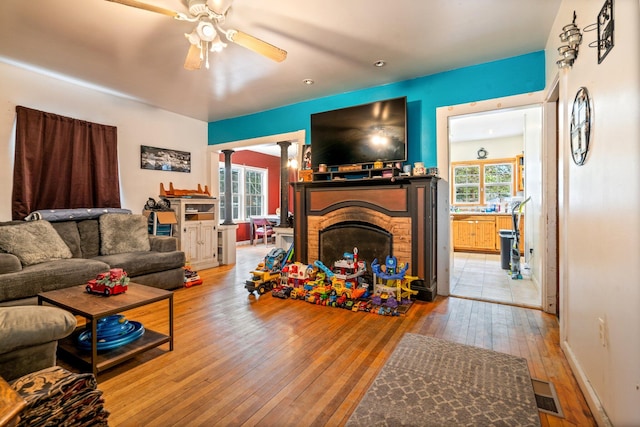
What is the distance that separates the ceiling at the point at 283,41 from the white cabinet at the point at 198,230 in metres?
1.75

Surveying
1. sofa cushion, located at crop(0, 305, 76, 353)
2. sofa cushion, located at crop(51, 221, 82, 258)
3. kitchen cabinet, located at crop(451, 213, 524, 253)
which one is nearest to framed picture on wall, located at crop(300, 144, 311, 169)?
sofa cushion, located at crop(51, 221, 82, 258)

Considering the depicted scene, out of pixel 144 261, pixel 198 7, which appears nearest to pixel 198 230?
pixel 144 261

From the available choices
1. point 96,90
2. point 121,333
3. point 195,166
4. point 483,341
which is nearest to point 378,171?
point 483,341

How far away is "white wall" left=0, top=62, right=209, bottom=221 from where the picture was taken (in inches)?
138

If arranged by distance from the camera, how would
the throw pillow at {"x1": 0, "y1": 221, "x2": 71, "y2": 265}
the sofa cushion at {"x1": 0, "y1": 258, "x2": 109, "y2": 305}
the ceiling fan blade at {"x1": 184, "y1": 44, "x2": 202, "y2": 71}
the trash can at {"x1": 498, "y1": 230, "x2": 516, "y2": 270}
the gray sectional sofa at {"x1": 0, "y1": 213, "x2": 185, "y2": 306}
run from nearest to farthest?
the ceiling fan blade at {"x1": 184, "y1": 44, "x2": 202, "y2": 71} → the sofa cushion at {"x1": 0, "y1": 258, "x2": 109, "y2": 305} → the gray sectional sofa at {"x1": 0, "y1": 213, "x2": 185, "y2": 306} → the throw pillow at {"x1": 0, "y1": 221, "x2": 71, "y2": 265} → the trash can at {"x1": 498, "y1": 230, "x2": 516, "y2": 270}

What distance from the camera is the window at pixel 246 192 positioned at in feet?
27.7

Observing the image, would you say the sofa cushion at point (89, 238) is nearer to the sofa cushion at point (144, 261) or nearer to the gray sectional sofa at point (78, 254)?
the gray sectional sofa at point (78, 254)

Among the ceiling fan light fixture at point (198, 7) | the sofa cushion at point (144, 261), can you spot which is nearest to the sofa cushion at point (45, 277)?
the sofa cushion at point (144, 261)

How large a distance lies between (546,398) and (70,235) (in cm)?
474

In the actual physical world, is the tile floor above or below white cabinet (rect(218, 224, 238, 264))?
below

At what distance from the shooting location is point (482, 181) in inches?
289

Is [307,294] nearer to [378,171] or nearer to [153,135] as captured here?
[378,171]

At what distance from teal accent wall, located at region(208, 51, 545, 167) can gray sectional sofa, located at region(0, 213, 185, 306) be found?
260 cm

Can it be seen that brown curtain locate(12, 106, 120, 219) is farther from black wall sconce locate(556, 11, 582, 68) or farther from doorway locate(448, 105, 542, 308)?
black wall sconce locate(556, 11, 582, 68)
